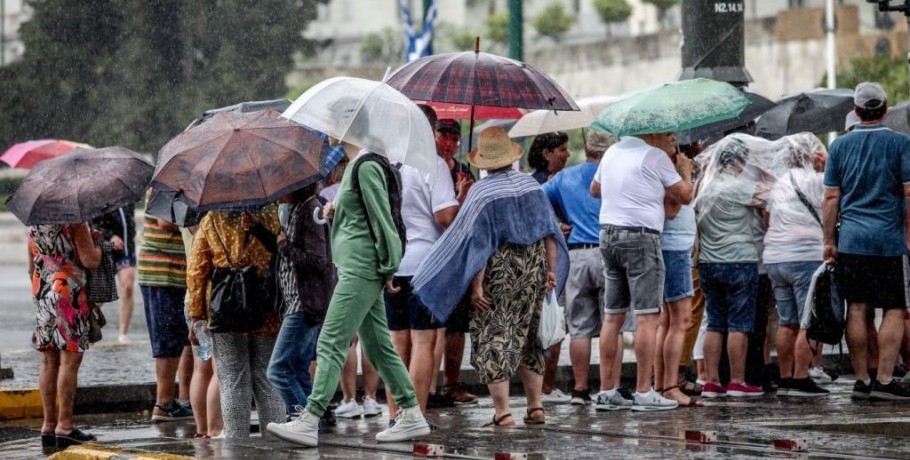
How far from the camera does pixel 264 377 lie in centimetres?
936

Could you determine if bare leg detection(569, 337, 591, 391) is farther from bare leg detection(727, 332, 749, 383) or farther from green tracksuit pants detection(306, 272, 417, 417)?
green tracksuit pants detection(306, 272, 417, 417)

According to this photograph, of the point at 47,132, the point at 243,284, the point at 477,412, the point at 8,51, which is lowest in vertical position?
the point at 477,412

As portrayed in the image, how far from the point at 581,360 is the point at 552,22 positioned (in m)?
57.8

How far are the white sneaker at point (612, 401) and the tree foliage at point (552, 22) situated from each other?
5816 cm

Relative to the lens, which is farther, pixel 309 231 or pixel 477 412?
pixel 477 412

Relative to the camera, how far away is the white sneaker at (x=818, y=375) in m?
12.4

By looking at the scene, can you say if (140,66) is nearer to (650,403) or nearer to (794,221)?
(794,221)

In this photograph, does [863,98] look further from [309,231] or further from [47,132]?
[47,132]

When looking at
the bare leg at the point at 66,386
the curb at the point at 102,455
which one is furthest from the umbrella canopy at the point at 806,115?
the curb at the point at 102,455

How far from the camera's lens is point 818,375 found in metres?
12.4

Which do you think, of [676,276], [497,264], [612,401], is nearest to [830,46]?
[676,276]

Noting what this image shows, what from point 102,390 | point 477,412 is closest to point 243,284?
point 477,412

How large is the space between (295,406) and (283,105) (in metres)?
1.96

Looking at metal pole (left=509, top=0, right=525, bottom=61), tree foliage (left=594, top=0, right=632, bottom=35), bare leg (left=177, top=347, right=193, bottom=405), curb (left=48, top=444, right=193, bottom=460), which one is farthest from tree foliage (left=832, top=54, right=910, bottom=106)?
curb (left=48, top=444, right=193, bottom=460)
